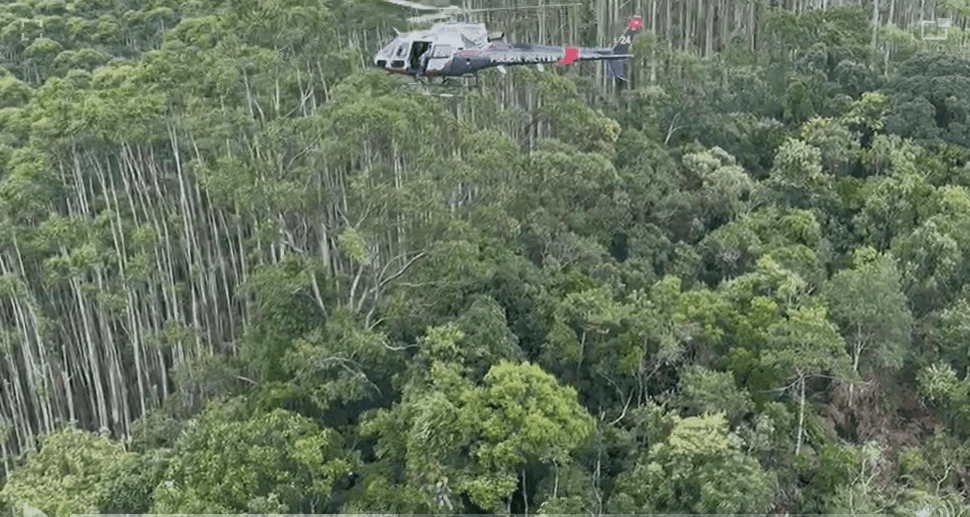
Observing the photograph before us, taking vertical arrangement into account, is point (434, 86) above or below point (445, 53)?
below

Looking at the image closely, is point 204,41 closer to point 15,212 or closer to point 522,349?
point 15,212

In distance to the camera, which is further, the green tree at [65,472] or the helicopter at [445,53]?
the helicopter at [445,53]

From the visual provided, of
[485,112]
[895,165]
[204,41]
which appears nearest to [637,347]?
[485,112]

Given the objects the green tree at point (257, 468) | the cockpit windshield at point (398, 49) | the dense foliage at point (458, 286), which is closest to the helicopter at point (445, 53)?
the cockpit windshield at point (398, 49)

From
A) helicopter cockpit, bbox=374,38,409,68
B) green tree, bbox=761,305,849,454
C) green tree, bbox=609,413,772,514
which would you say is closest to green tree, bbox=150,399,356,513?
green tree, bbox=609,413,772,514

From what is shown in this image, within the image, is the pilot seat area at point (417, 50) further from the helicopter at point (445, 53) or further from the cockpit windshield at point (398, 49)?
the cockpit windshield at point (398, 49)

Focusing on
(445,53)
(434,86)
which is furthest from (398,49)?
(434,86)

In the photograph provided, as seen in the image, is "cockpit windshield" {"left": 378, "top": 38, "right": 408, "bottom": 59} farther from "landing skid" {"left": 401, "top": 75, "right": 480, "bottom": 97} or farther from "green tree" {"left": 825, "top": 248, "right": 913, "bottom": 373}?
"green tree" {"left": 825, "top": 248, "right": 913, "bottom": 373}

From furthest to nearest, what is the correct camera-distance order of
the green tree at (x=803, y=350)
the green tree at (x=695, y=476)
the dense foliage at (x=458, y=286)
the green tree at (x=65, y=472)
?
the green tree at (x=803, y=350)
the green tree at (x=65, y=472)
the dense foliage at (x=458, y=286)
the green tree at (x=695, y=476)

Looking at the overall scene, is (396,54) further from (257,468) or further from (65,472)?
(65,472)

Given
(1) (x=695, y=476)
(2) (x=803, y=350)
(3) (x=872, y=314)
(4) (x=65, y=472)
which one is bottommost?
(4) (x=65, y=472)
